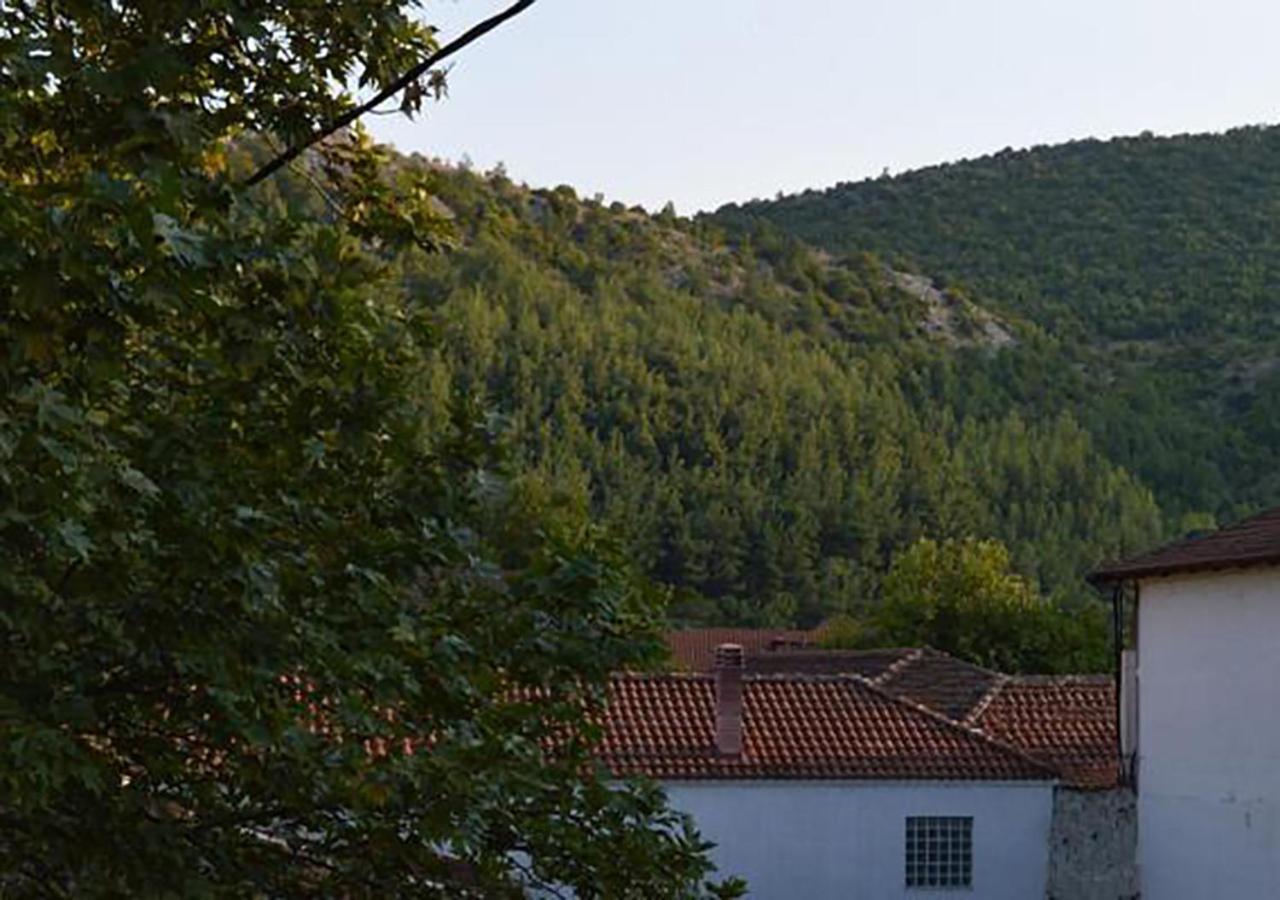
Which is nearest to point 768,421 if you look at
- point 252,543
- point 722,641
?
point 722,641

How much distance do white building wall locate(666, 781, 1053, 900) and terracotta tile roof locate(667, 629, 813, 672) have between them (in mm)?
28442

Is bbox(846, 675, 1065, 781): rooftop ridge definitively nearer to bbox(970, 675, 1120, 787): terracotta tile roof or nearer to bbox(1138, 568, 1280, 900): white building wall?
bbox(970, 675, 1120, 787): terracotta tile roof

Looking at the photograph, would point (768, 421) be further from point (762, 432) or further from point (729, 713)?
point (729, 713)

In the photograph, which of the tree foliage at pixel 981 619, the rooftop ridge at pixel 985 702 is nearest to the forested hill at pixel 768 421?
the tree foliage at pixel 981 619

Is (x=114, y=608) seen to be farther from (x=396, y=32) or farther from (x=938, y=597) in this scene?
(x=938, y=597)

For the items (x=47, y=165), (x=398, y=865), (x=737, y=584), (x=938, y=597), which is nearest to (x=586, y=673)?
(x=398, y=865)

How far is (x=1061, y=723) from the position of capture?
38.4 metres

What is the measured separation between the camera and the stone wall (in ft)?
110

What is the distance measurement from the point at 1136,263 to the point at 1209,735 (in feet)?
302

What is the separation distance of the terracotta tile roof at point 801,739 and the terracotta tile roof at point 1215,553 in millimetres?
3970

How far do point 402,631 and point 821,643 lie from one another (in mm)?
57890

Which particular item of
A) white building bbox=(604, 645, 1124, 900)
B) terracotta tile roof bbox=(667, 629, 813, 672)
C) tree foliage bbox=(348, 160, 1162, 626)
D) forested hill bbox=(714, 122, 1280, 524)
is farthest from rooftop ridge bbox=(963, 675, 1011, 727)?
A: forested hill bbox=(714, 122, 1280, 524)

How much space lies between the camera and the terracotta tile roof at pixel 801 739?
3475 cm

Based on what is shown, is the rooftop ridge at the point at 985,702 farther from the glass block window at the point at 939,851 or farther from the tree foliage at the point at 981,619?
the tree foliage at the point at 981,619
